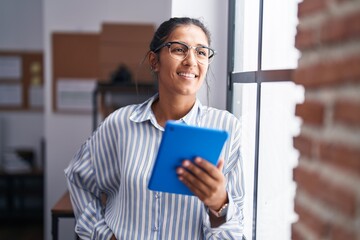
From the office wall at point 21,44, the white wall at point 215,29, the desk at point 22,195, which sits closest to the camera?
the white wall at point 215,29

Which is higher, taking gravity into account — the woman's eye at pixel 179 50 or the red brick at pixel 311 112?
the woman's eye at pixel 179 50

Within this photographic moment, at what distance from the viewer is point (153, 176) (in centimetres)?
107

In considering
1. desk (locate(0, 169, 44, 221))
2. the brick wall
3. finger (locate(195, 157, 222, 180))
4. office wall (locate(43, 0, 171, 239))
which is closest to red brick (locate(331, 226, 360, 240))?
the brick wall

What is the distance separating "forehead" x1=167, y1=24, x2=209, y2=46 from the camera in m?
1.29

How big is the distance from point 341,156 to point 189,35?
699 mm

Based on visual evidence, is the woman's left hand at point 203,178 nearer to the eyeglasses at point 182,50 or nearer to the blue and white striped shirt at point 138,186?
the blue and white striped shirt at point 138,186

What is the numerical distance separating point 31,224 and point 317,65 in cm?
434

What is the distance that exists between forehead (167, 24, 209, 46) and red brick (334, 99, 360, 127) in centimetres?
62

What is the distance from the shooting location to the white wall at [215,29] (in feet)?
6.17

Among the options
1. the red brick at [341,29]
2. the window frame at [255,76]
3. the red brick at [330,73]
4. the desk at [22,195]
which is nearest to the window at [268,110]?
the window frame at [255,76]

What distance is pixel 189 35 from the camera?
130 cm

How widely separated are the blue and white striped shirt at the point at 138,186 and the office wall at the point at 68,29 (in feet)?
7.07

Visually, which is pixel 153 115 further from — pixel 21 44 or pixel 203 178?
pixel 21 44

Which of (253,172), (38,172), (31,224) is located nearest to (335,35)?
(253,172)
